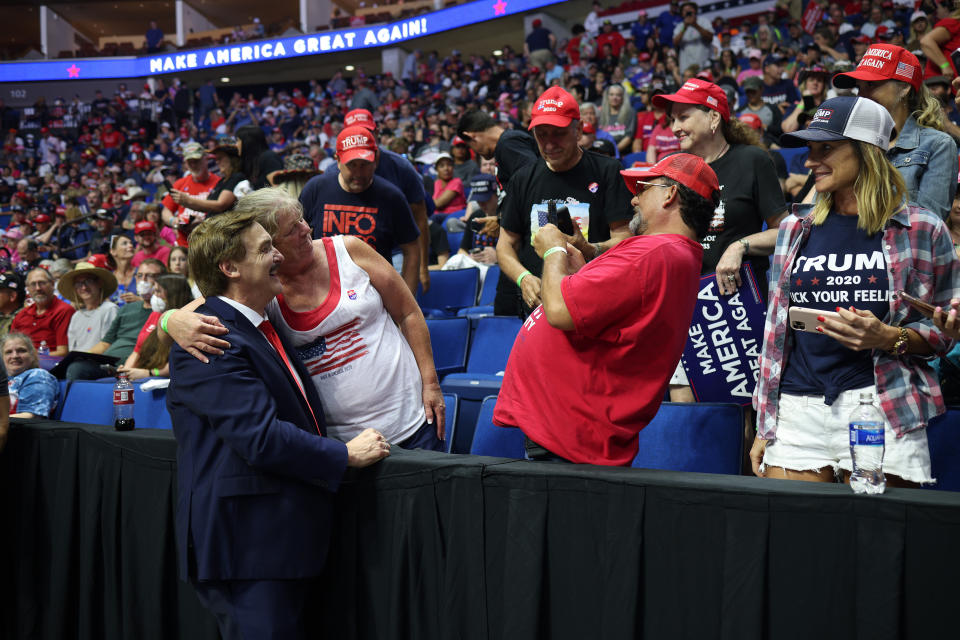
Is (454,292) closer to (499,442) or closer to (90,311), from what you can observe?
(90,311)

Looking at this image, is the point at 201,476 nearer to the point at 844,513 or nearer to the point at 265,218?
the point at 265,218

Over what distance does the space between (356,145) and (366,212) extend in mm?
317

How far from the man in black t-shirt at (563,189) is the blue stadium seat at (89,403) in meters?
2.48

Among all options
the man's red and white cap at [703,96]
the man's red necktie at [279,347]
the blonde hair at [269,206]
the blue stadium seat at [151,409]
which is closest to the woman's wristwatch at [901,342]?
the man's red and white cap at [703,96]

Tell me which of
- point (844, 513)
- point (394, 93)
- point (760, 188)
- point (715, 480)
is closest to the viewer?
point (844, 513)

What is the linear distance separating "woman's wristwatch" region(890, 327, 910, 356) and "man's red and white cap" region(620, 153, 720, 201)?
0.57 metres

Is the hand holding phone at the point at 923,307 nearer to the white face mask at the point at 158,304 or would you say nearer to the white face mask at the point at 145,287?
the white face mask at the point at 158,304

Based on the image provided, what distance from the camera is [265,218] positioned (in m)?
2.21

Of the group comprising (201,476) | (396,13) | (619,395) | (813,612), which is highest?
(396,13)

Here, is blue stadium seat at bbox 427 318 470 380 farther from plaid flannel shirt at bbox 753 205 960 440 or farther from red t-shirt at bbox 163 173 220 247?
plaid flannel shirt at bbox 753 205 960 440

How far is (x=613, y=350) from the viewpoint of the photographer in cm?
198

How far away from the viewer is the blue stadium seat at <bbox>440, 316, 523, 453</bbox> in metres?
3.65

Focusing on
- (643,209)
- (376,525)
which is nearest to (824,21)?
(643,209)

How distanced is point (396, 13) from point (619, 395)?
81.7 feet
